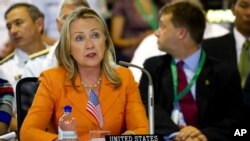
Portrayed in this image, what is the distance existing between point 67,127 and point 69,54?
0.59 metres

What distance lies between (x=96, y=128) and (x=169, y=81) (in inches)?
53.5

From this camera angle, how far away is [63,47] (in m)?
5.04

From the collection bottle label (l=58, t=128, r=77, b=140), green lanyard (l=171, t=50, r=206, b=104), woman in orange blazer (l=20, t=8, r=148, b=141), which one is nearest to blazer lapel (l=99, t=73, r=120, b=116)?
woman in orange blazer (l=20, t=8, r=148, b=141)

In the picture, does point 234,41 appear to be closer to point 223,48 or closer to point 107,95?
point 223,48

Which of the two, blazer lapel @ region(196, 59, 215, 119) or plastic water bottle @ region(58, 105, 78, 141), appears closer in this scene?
plastic water bottle @ region(58, 105, 78, 141)

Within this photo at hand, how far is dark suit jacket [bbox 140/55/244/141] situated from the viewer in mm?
6059

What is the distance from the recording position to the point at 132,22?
8.92 metres

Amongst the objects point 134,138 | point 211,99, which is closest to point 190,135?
point 211,99

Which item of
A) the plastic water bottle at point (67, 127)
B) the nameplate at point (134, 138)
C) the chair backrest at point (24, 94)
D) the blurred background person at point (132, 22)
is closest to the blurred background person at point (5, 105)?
the chair backrest at point (24, 94)

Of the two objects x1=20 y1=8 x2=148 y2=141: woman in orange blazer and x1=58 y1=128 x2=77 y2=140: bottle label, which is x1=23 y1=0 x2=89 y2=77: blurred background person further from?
x1=58 y1=128 x2=77 y2=140: bottle label

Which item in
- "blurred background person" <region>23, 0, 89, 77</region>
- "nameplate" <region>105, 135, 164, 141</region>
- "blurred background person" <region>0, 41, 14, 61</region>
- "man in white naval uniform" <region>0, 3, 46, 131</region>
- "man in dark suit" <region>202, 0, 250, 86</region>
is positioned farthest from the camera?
"blurred background person" <region>0, 41, 14, 61</region>

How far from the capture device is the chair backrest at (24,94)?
17.5ft

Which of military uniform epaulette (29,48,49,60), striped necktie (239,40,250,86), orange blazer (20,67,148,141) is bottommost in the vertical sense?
orange blazer (20,67,148,141)

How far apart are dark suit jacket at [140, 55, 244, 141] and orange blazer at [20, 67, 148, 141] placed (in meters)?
0.97
